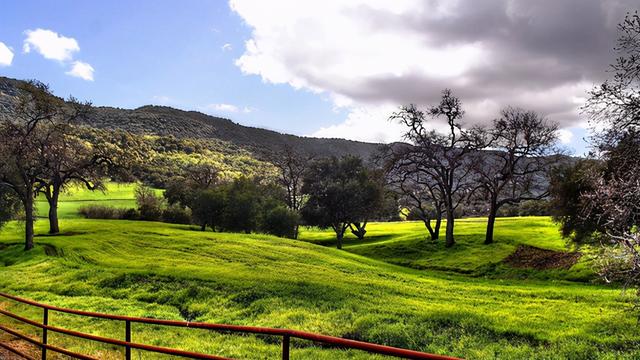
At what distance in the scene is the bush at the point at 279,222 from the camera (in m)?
66.9

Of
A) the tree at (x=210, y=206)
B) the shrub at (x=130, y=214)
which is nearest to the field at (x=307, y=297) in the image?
the tree at (x=210, y=206)

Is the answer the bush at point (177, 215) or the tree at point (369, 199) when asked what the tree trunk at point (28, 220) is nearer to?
the bush at point (177, 215)

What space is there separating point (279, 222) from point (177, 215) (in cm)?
2693

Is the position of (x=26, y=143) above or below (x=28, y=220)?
above

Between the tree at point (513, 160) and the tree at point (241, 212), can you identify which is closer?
the tree at point (513, 160)

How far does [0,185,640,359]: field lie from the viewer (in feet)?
48.8

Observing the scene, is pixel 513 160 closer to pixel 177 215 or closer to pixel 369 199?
pixel 369 199

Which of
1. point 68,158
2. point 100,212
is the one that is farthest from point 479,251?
point 100,212

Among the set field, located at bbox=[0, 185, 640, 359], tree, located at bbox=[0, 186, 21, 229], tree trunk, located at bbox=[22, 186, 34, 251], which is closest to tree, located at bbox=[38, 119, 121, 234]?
tree, located at bbox=[0, 186, 21, 229]

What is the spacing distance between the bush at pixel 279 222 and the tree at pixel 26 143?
30023mm

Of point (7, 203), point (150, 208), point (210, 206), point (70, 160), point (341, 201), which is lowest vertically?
point (150, 208)

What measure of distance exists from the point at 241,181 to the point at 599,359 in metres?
63.4

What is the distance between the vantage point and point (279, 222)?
6700 cm

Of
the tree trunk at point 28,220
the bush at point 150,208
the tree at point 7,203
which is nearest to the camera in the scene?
the tree trunk at point 28,220
